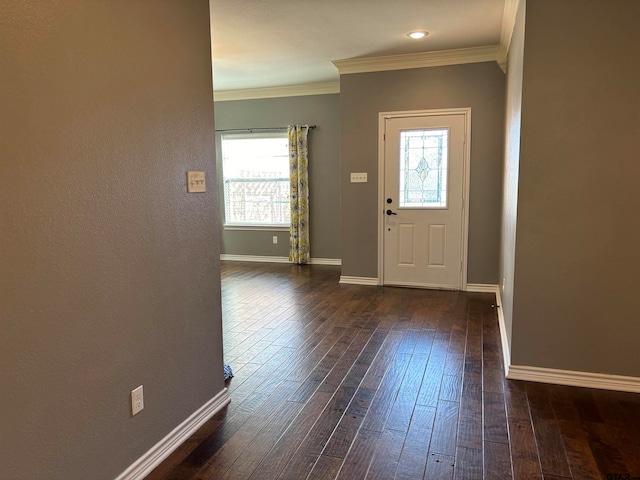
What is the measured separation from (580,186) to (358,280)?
10.3 feet

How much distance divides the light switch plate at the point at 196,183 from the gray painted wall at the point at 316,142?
14.3ft

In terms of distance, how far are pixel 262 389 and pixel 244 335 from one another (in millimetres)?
1022

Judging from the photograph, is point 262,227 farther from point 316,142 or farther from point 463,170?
point 463,170

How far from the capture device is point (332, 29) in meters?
3.93

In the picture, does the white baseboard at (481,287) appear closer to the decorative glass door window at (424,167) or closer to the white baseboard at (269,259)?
the decorative glass door window at (424,167)

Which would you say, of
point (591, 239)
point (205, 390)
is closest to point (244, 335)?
point (205, 390)

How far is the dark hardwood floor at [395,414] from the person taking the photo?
1986 millimetres

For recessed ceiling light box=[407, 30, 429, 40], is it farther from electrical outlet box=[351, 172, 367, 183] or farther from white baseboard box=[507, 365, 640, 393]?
white baseboard box=[507, 365, 640, 393]

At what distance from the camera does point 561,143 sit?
264cm

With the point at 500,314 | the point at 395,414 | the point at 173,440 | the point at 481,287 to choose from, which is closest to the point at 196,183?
the point at 173,440

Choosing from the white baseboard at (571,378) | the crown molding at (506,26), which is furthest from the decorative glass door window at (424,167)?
the white baseboard at (571,378)

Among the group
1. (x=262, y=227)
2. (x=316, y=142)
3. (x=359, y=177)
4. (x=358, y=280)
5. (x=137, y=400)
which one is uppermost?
(x=316, y=142)

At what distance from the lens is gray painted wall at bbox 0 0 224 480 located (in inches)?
55.2

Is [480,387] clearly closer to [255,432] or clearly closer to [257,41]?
[255,432]
